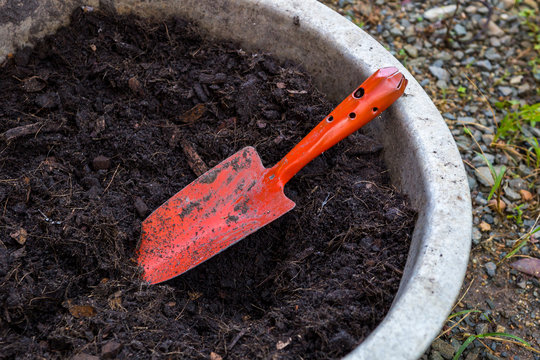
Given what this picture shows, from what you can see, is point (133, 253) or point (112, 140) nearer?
point (133, 253)

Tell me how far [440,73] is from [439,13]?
0.43 meters

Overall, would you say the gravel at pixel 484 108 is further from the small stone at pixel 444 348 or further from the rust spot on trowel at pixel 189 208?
the rust spot on trowel at pixel 189 208

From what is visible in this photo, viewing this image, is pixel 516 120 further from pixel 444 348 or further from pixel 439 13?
pixel 444 348

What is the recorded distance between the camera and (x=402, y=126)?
159 centimetres

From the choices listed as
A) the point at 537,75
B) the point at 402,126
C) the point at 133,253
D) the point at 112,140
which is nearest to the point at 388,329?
the point at 402,126

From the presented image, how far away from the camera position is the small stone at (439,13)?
9.09 feet

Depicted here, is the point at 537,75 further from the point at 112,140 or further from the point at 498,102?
the point at 112,140

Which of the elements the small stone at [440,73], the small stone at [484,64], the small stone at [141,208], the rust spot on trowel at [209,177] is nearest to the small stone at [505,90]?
the small stone at [484,64]

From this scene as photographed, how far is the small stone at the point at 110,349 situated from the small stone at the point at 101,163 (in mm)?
624

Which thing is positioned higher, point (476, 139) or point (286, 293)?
point (286, 293)

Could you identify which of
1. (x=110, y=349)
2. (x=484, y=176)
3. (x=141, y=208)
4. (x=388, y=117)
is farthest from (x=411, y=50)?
(x=110, y=349)

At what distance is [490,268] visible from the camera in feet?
6.63

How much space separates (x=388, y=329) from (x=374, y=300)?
21 centimetres

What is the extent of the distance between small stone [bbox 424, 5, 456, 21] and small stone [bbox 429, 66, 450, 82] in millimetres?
358
